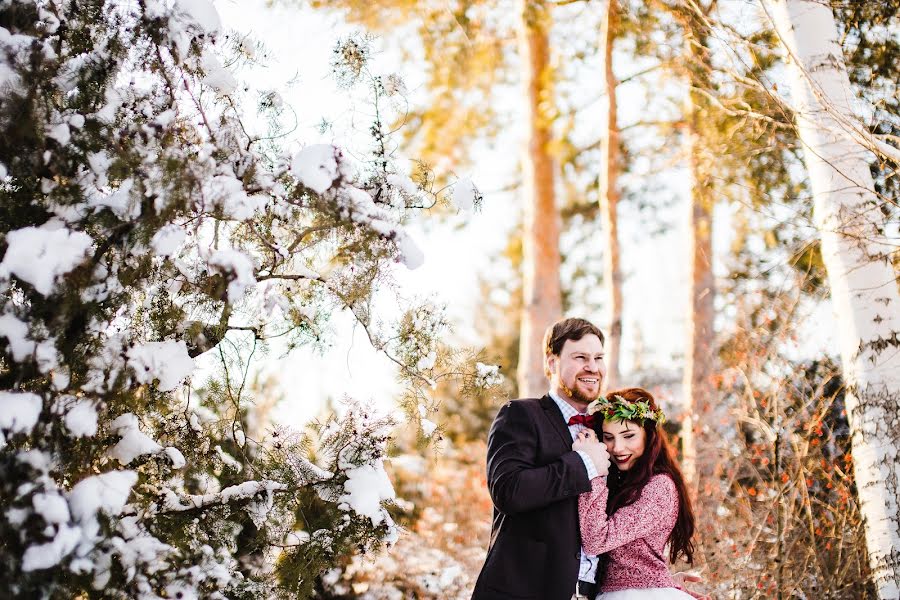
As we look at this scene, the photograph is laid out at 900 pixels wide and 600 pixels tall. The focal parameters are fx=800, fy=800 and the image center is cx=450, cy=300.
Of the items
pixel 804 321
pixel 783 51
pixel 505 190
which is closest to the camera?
pixel 783 51

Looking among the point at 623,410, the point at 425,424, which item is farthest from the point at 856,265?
the point at 425,424

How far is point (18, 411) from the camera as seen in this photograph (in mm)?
2084

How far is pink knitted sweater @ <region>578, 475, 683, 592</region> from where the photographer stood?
279 centimetres

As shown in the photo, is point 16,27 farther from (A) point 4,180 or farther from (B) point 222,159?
(B) point 222,159

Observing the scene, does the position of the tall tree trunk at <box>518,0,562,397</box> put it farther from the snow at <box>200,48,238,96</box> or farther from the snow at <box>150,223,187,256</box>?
the snow at <box>150,223,187,256</box>

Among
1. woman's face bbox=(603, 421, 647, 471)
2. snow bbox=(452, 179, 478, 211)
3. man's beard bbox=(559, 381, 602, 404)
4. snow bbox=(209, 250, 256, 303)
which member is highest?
snow bbox=(452, 179, 478, 211)

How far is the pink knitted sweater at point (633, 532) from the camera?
2.79 metres

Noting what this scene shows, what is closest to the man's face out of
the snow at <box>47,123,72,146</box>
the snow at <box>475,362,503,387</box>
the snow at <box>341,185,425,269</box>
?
the snow at <box>475,362,503,387</box>

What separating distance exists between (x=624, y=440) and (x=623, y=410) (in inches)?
5.1

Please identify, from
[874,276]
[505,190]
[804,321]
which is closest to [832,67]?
[874,276]

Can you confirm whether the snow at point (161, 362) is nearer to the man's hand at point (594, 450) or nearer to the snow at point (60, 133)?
the snow at point (60, 133)

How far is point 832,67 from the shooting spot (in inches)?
159

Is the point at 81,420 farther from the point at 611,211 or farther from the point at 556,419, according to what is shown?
the point at 611,211

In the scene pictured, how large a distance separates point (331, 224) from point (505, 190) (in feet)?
25.6
